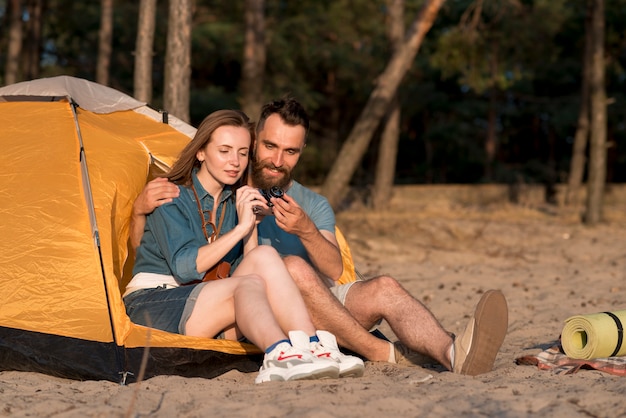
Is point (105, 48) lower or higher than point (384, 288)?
higher

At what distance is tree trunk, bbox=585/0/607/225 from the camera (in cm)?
1185

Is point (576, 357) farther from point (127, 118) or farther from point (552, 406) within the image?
point (127, 118)

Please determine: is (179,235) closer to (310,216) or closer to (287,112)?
(310,216)

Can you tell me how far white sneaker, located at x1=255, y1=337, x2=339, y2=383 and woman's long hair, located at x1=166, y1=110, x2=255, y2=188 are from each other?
106 cm

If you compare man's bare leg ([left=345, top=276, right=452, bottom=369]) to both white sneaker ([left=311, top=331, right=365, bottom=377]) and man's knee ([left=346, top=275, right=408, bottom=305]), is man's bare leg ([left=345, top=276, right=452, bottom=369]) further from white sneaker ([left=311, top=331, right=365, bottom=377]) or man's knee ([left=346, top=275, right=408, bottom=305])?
white sneaker ([left=311, top=331, right=365, bottom=377])

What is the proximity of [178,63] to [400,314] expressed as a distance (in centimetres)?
458

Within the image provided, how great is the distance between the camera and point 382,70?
16000 millimetres

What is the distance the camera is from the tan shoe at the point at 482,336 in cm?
414

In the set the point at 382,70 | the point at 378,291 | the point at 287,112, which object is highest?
the point at 382,70

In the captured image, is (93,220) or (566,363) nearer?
(566,363)

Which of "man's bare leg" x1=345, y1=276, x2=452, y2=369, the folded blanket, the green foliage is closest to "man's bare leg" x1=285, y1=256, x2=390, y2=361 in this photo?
"man's bare leg" x1=345, y1=276, x2=452, y2=369

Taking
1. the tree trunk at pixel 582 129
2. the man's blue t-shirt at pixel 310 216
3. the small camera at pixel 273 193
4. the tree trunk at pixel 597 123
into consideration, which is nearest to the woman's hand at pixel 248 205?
the small camera at pixel 273 193

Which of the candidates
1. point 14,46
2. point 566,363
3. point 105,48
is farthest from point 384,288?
point 14,46

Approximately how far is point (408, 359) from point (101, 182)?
1.83m
